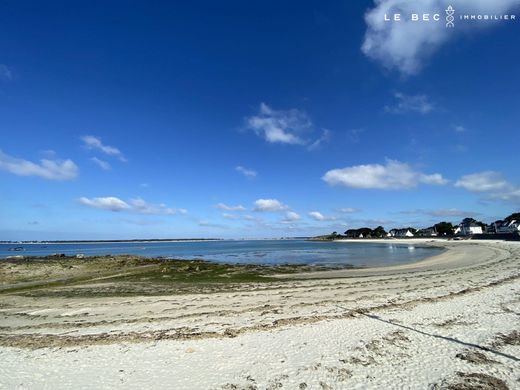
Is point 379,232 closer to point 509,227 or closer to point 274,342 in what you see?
point 509,227

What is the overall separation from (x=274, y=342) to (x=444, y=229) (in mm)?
157595

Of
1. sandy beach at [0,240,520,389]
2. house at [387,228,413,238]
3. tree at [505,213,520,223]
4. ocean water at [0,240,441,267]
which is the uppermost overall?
tree at [505,213,520,223]

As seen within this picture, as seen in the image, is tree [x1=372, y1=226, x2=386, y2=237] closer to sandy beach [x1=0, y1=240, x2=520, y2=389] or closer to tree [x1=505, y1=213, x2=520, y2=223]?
tree [x1=505, y1=213, x2=520, y2=223]

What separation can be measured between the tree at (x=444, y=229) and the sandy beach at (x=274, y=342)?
14314 cm

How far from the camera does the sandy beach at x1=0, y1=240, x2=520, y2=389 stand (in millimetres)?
7086

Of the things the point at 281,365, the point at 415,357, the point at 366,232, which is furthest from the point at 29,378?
the point at 366,232

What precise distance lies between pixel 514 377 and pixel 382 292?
33.4ft

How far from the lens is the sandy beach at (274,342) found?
279 inches

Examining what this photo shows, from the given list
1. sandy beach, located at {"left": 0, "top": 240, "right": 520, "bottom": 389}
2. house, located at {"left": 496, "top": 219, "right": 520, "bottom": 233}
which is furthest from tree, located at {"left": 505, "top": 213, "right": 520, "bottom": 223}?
sandy beach, located at {"left": 0, "top": 240, "right": 520, "bottom": 389}

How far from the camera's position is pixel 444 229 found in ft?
471

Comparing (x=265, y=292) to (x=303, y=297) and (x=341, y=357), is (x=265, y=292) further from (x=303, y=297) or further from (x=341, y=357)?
(x=341, y=357)

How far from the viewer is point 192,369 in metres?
7.70

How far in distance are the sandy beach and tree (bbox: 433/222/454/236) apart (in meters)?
143

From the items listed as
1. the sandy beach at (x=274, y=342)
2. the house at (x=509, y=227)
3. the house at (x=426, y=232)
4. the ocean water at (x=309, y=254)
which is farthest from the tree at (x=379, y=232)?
the sandy beach at (x=274, y=342)
